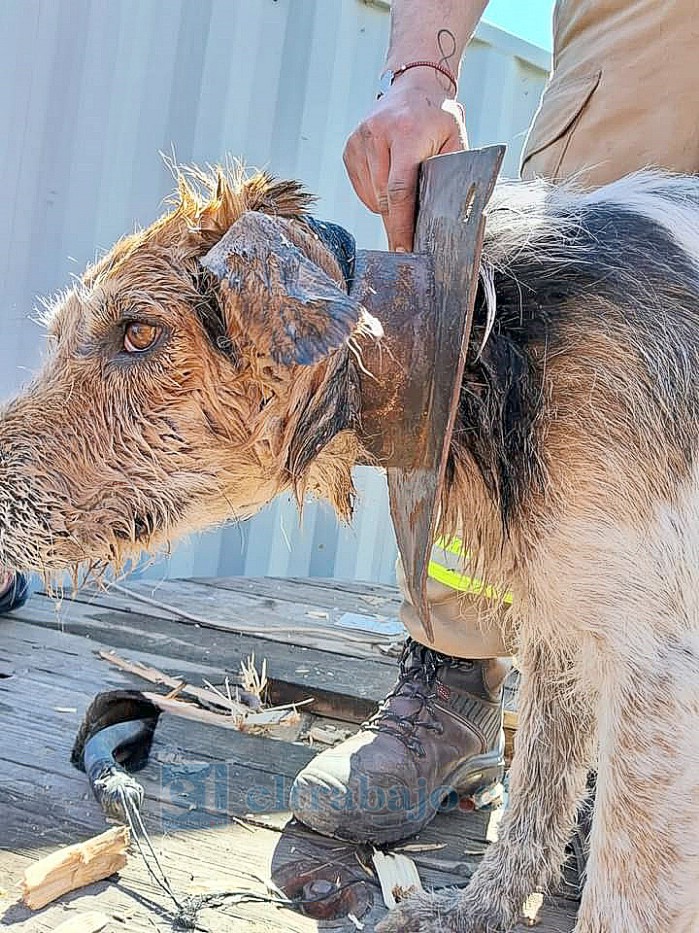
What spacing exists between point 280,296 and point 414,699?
5.22ft

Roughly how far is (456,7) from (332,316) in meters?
1.30

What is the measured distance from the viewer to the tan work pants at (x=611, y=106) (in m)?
2.26

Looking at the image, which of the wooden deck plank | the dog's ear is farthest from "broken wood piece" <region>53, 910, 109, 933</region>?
the dog's ear

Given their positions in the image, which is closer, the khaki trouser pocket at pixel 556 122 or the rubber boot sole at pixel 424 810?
the rubber boot sole at pixel 424 810

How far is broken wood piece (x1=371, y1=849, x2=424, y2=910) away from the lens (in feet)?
6.72

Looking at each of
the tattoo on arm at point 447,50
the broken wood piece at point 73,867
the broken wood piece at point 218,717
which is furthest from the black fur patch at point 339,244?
the broken wood piece at point 218,717

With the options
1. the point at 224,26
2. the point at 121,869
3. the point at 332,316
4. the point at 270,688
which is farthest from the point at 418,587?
the point at 224,26

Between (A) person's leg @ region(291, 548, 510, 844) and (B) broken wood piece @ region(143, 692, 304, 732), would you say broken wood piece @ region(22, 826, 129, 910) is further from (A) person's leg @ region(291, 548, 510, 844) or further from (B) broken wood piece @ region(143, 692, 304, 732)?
(B) broken wood piece @ region(143, 692, 304, 732)

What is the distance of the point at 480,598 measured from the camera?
87.2 inches

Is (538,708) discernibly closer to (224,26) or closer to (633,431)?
(633,431)

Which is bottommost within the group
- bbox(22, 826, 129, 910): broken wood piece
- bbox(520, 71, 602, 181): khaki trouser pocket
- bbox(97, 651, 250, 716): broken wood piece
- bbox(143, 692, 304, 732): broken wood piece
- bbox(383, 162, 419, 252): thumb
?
bbox(22, 826, 129, 910): broken wood piece

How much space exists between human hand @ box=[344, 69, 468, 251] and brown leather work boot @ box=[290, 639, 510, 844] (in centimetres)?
130

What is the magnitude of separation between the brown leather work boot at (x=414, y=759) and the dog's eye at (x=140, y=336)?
3.98 ft

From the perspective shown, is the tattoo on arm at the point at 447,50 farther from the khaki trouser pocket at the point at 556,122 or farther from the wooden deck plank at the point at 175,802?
the wooden deck plank at the point at 175,802
